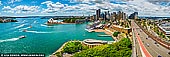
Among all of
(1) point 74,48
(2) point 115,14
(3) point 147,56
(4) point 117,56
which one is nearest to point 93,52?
(4) point 117,56

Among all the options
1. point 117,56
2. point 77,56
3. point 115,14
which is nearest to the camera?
point 117,56

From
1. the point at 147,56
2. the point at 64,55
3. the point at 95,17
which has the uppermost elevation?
the point at 147,56

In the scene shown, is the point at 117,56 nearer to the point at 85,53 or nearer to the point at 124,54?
the point at 124,54

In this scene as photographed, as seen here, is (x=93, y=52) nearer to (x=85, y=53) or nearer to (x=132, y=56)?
(x=85, y=53)

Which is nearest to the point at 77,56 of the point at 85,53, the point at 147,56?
the point at 85,53

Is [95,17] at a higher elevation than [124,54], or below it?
below

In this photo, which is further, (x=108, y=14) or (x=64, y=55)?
(x=108, y=14)

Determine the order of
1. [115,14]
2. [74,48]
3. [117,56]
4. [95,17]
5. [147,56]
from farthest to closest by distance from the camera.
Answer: [95,17]
[115,14]
[74,48]
[117,56]
[147,56]

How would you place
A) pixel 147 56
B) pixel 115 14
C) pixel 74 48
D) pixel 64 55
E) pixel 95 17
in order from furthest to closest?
pixel 95 17 < pixel 115 14 < pixel 74 48 < pixel 64 55 < pixel 147 56

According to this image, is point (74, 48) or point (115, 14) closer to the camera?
point (74, 48)
